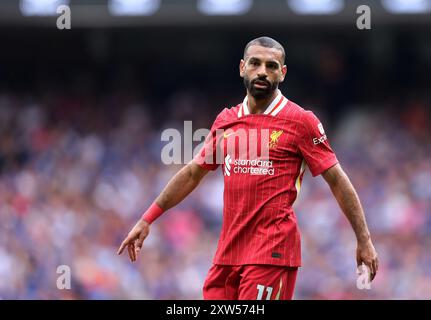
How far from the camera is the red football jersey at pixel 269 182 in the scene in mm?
6293

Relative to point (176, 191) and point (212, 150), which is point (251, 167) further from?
point (176, 191)

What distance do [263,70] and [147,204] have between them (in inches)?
360

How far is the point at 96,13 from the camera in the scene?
633 inches

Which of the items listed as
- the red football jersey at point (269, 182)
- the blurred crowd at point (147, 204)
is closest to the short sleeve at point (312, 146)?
the red football jersey at point (269, 182)

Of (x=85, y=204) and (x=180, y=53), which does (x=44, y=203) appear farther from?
(x=180, y=53)

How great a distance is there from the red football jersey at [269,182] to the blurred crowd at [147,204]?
21.4 ft

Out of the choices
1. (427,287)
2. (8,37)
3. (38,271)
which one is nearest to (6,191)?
(38,271)

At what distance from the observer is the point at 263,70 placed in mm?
6398

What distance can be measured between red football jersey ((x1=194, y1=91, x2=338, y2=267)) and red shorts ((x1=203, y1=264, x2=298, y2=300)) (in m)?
0.05

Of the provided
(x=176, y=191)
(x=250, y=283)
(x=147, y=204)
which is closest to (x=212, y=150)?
(x=176, y=191)

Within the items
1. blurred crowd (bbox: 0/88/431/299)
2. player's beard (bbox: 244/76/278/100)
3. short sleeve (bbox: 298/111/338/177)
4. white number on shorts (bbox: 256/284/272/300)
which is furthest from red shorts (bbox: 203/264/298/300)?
blurred crowd (bbox: 0/88/431/299)

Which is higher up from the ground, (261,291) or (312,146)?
(312,146)

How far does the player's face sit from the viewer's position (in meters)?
6.40

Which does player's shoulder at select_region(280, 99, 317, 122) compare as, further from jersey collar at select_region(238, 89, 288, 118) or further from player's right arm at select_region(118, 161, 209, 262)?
player's right arm at select_region(118, 161, 209, 262)
